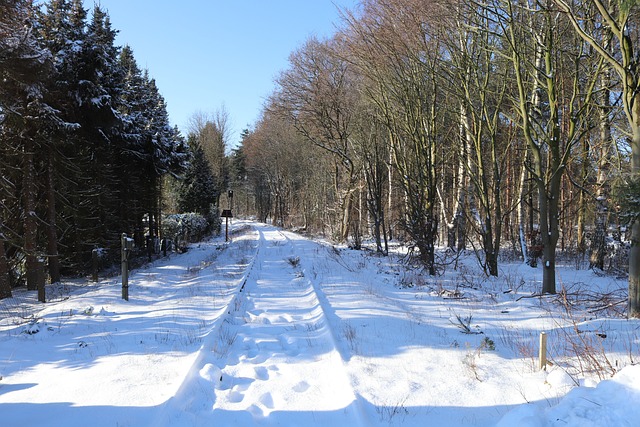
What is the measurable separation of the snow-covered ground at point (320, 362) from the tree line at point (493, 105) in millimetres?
2251

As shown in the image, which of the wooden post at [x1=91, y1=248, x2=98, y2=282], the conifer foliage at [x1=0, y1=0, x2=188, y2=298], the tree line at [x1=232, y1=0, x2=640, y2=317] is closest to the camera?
the tree line at [x1=232, y1=0, x2=640, y2=317]

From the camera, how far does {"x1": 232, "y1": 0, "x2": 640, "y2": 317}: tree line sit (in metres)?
8.48

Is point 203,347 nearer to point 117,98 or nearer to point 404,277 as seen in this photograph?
point 404,277

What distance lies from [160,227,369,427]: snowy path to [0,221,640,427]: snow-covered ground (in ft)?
0.06

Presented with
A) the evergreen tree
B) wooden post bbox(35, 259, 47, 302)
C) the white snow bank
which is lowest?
wooden post bbox(35, 259, 47, 302)

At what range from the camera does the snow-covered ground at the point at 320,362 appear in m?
3.46

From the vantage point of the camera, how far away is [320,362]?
190 inches

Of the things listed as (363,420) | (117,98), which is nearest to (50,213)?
(117,98)

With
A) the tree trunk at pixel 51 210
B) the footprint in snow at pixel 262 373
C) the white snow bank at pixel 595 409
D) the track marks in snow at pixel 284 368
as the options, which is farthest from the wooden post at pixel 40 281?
the white snow bank at pixel 595 409

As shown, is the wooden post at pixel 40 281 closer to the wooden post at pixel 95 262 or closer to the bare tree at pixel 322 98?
the wooden post at pixel 95 262

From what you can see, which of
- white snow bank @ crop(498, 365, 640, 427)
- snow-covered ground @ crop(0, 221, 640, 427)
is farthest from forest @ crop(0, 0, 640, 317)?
white snow bank @ crop(498, 365, 640, 427)

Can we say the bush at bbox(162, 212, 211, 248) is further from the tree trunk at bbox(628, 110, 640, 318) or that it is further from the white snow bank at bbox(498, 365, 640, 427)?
the white snow bank at bbox(498, 365, 640, 427)

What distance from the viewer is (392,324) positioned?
6.39m

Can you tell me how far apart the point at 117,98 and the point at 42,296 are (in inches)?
363
